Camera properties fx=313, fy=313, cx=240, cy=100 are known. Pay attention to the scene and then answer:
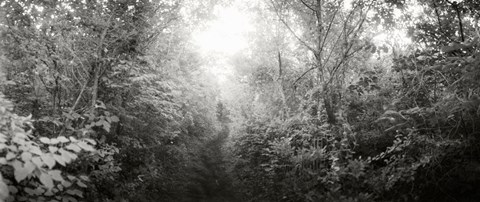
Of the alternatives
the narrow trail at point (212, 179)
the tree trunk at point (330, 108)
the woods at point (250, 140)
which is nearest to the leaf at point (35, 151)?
the woods at point (250, 140)

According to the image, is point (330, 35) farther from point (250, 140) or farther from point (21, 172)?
point (21, 172)

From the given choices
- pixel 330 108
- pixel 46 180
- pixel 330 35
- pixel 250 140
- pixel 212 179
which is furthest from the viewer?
pixel 250 140

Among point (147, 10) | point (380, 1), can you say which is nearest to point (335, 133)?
point (380, 1)

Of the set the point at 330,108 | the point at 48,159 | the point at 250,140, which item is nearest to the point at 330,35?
the point at 330,108

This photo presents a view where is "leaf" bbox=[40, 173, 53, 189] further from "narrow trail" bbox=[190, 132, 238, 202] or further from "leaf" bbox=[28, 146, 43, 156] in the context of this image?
"narrow trail" bbox=[190, 132, 238, 202]

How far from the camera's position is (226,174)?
12773mm

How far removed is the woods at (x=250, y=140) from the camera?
4582 mm

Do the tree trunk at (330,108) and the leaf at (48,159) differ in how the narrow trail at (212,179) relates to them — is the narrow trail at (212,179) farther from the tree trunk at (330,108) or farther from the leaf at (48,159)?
the leaf at (48,159)

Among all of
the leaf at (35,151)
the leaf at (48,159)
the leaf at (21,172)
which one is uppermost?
the leaf at (35,151)

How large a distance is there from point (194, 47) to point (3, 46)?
13.1 meters

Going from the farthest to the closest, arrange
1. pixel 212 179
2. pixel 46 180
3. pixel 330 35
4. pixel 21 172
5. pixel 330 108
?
pixel 212 179 → pixel 330 35 → pixel 330 108 → pixel 46 180 → pixel 21 172

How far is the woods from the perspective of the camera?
15.0 feet

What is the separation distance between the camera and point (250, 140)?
14.5 m

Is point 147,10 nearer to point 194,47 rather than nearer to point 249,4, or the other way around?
point 249,4
